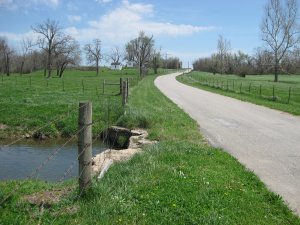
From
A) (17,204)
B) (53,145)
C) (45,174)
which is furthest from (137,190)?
(53,145)

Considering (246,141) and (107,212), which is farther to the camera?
(246,141)

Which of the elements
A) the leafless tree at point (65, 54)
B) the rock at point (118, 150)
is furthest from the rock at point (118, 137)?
the leafless tree at point (65, 54)

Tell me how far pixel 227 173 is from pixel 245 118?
10142mm

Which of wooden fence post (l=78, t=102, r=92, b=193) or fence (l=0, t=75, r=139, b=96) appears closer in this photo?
wooden fence post (l=78, t=102, r=92, b=193)

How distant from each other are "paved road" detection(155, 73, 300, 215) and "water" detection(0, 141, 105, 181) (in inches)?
174

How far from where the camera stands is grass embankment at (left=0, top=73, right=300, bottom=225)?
5.60 meters

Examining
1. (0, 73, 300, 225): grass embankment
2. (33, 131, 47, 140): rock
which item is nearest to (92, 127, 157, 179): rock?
→ (0, 73, 300, 225): grass embankment

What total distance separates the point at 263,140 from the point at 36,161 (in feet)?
24.1

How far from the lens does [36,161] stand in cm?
1343

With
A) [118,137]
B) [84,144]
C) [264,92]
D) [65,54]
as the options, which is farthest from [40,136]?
[65,54]

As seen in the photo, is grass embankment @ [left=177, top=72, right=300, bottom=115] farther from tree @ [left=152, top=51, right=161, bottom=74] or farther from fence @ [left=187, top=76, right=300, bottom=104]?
tree @ [left=152, top=51, right=161, bottom=74]

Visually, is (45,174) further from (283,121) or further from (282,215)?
(283,121)

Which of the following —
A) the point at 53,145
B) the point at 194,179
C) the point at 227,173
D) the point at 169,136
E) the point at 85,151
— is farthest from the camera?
the point at 53,145

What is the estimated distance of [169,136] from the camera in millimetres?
12445
